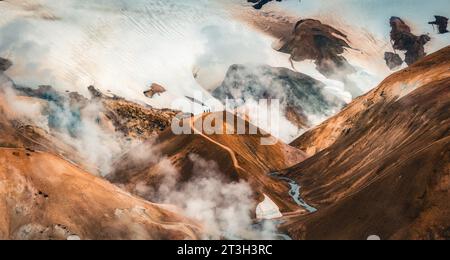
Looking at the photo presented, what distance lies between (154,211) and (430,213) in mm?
54820

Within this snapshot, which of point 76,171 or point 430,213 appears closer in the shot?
point 430,213

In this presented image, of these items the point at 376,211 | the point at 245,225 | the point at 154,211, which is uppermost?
the point at 376,211

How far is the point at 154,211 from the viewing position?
16188 centimetres
